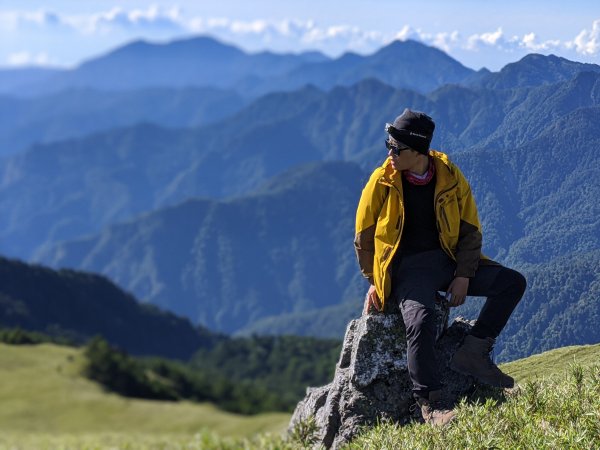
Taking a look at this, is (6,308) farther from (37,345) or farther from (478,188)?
(478,188)

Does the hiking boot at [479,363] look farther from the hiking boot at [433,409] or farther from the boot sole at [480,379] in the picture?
the hiking boot at [433,409]

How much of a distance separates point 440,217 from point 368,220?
80cm

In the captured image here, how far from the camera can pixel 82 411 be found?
4000cm

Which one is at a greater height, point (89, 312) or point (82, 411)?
point (82, 411)

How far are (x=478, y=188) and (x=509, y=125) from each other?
1620 millimetres

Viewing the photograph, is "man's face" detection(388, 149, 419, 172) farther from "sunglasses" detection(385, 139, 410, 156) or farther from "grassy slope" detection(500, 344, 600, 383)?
"grassy slope" detection(500, 344, 600, 383)

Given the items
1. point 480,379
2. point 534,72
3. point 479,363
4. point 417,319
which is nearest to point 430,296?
point 417,319

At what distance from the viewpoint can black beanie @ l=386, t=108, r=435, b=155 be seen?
7449 mm

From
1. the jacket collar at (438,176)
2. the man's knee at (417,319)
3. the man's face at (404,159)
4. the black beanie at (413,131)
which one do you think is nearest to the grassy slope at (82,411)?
the man's knee at (417,319)

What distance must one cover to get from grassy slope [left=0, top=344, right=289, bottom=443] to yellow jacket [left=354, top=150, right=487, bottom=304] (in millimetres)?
27503

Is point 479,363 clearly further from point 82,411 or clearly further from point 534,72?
point 82,411

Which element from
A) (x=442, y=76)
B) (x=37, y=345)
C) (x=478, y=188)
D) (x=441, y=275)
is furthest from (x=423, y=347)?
(x=37, y=345)

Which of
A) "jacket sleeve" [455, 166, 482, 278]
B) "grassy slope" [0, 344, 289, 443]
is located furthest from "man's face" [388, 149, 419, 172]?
"grassy slope" [0, 344, 289, 443]

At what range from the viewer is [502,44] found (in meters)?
11.3
